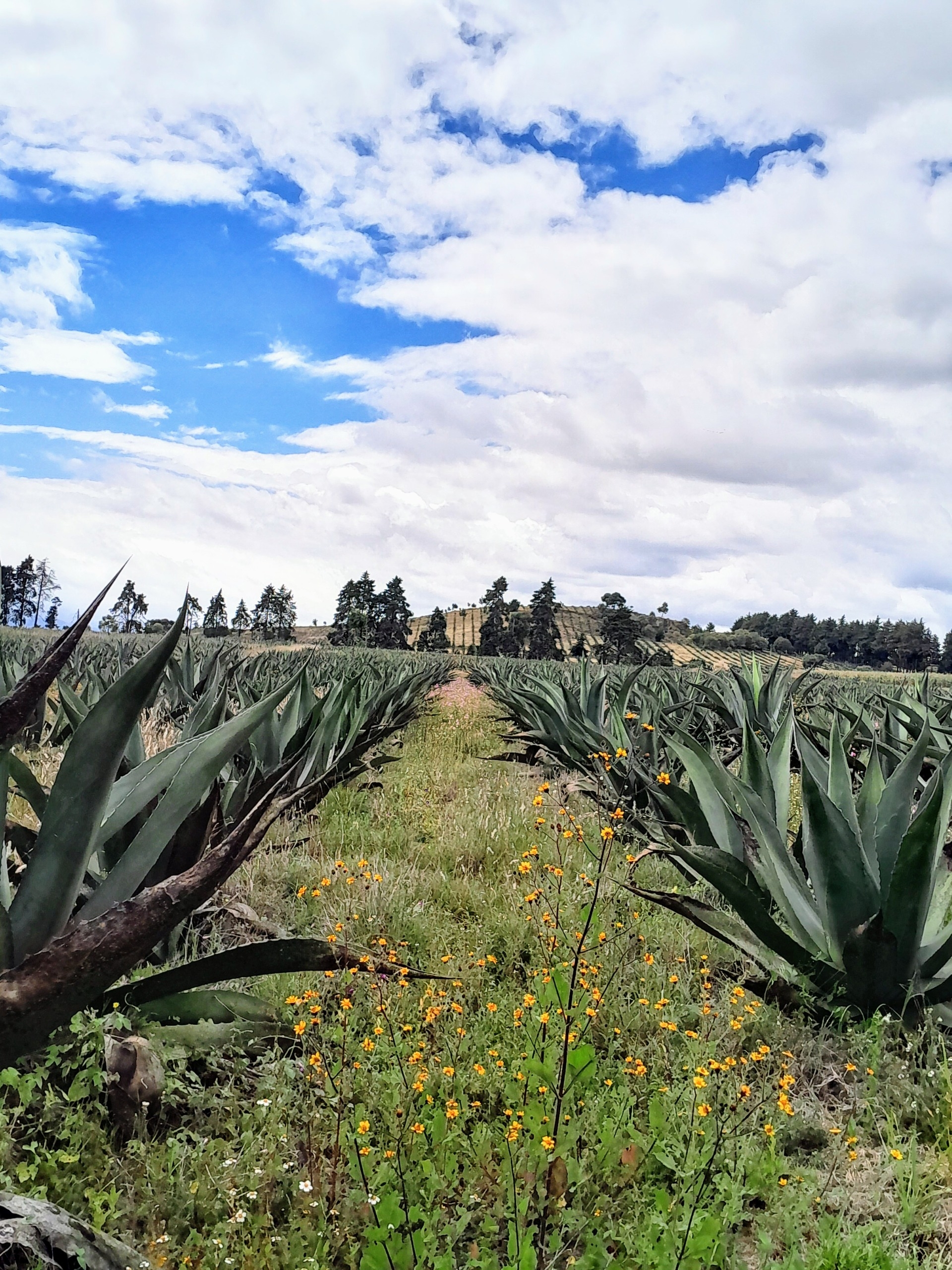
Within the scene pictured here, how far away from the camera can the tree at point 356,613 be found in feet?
259

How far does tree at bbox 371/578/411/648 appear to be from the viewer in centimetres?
8194

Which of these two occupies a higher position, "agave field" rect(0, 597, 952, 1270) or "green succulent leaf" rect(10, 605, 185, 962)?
"green succulent leaf" rect(10, 605, 185, 962)

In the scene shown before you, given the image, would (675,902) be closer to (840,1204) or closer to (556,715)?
(840,1204)

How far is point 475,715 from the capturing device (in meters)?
14.4

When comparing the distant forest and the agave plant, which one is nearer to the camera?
the agave plant

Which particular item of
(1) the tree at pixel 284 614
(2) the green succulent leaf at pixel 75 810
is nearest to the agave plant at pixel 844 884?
(2) the green succulent leaf at pixel 75 810

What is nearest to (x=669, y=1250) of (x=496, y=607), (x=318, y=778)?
(x=318, y=778)

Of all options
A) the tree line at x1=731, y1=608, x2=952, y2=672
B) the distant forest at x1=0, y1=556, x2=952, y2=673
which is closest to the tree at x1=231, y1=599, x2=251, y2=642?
the distant forest at x1=0, y1=556, x2=952, y2=673

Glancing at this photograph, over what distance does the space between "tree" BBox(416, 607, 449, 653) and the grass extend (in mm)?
77656

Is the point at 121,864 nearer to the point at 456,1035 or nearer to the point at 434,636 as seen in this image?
the point at 456,1035

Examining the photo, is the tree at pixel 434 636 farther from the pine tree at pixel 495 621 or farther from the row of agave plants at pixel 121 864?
the row of agave plants at pixel 121 864

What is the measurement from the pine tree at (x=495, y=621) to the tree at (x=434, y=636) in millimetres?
4350

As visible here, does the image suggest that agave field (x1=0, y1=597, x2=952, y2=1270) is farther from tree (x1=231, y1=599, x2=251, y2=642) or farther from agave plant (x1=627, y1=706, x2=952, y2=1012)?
tree (x1=231, y1=599, x2=251, y2=642)

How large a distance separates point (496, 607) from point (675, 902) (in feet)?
276
